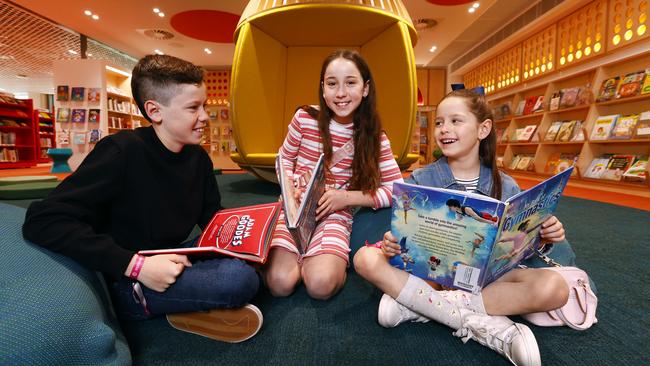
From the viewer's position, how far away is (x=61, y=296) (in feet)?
2.45

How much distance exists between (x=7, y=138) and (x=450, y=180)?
33.8 feet

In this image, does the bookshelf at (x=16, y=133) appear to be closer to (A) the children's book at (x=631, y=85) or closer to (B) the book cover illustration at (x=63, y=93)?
(B) the book cover illustration at (x=63, y=93)

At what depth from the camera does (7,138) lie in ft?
25.8

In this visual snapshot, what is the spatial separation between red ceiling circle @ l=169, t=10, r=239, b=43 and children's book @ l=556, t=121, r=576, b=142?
5.84 metres

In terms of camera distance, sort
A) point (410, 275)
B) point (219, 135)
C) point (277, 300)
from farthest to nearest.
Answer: point (219, 135), point (277, 300), point (410, 275)

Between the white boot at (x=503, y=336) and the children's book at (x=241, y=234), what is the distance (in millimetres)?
605

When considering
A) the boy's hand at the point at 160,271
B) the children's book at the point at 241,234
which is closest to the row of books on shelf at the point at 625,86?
the children's book at the point at 241,234

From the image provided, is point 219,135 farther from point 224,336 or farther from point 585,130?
point 224,336

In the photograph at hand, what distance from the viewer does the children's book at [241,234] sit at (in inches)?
38.3

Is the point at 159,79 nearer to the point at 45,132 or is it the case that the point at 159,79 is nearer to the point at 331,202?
the point at 331,202

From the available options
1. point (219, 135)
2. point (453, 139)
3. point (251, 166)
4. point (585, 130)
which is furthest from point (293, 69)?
point (219, 135)

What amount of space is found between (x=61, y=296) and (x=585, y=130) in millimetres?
5367

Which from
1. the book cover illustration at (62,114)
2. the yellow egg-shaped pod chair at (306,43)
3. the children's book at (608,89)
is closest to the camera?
the yellow egg-shaped pod chair at (306,43)

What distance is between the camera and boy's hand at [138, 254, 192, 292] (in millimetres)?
Result: 874
